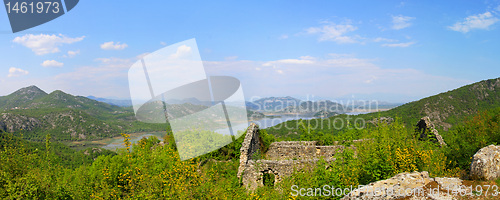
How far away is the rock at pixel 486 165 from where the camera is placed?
6923 mm

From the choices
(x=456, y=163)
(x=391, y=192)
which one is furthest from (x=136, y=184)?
(x=456, y=163)

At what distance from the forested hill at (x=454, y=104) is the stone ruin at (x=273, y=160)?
37.9m

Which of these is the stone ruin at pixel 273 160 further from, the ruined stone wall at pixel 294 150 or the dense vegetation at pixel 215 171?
the dense vegetation at pixel 215 171

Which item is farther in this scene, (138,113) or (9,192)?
(138,113)

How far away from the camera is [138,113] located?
30.9 ft

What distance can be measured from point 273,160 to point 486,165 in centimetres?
742

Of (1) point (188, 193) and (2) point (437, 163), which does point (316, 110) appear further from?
(1) point (188, 193)

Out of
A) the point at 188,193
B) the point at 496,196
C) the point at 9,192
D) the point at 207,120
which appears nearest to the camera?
the point at 496,196

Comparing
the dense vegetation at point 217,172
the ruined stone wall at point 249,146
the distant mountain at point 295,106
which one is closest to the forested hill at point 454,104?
the distant mountain at point 295,106

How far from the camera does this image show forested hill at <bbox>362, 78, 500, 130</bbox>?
49312 millimetres

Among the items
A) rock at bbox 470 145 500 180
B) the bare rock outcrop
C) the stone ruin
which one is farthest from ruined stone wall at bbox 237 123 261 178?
rock at bbox 470 145 500 180

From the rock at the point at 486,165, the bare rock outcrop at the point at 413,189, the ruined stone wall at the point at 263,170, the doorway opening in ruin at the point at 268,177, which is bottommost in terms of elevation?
the doorway opening in ruin at the point at 268,177

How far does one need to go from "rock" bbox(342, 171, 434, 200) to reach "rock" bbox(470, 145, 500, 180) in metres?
1.59

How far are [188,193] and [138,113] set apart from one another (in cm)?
416
